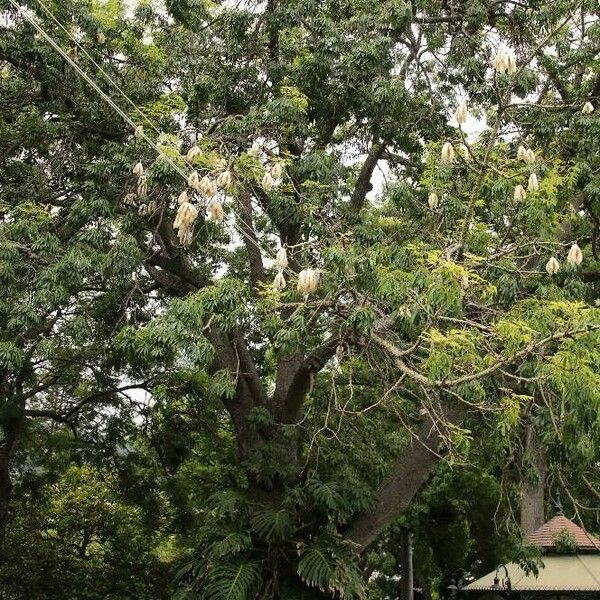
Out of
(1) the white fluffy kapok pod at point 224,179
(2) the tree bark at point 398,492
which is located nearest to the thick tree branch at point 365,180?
(2) the tree bark at point 398,492

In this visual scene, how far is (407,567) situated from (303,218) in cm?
719

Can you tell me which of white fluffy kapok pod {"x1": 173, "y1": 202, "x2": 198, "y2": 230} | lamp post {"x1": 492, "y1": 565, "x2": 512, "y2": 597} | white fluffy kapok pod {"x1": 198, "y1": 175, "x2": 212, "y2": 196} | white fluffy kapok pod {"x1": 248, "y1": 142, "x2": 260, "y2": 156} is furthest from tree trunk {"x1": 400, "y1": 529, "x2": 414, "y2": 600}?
white fluffy kapok pod {"x1": 173, "y1": 202, "x2": 198, "y2": 230}

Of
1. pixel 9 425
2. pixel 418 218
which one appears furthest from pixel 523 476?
pixel 9 425

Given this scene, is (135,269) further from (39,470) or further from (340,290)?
(39,470)

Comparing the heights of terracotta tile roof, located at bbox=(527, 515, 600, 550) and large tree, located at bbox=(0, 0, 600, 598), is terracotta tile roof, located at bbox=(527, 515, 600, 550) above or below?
below

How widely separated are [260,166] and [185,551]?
31.5 ft

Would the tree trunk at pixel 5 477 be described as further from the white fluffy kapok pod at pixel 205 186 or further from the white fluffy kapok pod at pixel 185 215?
the white fluffy kapok pod at pixel 185 215

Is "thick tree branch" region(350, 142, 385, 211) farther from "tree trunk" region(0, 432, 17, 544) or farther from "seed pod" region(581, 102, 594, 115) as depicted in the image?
"tree trunk" region(0, 432, 17, 544)

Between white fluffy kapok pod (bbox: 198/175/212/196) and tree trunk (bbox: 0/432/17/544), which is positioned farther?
tree trunk (bbox: 0/432/17/544)

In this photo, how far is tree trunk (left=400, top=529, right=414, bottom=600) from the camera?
12116 mm

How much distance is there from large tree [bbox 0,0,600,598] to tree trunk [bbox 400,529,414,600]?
348 cm

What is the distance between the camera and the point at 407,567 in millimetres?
12297

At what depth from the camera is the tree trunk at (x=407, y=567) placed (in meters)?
12.1

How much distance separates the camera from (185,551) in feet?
47.4
